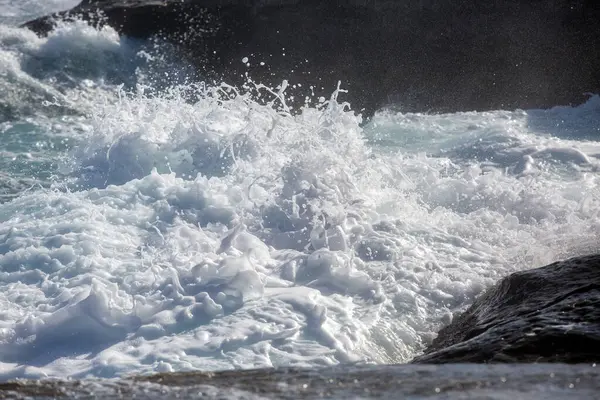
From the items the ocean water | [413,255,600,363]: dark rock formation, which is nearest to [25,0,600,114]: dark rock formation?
the ocean water

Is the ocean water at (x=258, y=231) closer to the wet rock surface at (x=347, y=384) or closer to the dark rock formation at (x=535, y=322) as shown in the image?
the dark rock formation at (x=535, y=322)

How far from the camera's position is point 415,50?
11531 mm

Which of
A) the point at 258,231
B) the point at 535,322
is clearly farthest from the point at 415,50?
the point at 535,322

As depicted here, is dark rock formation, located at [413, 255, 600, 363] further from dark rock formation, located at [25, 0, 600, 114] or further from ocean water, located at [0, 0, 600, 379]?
dark rock formation, located at [25, 0, 600, 114]

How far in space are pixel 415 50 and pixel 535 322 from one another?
874 cm

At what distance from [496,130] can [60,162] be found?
188 inches

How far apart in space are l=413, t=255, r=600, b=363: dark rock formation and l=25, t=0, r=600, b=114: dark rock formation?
23.1 feet

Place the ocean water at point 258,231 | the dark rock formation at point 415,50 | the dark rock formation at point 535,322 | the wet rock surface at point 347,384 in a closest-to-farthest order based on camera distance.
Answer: the wet rock surface at point 347,384 < the dark rock formation at point 535,322 < the ocean water at point 258,231 < the dark rock formation at point 415,50

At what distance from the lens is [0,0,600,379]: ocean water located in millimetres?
4297

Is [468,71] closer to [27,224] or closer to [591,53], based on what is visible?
[591,53]

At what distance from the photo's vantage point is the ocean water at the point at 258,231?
4297mm

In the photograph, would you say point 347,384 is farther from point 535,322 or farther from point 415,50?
point 415,50

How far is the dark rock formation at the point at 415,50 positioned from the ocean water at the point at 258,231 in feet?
5.24

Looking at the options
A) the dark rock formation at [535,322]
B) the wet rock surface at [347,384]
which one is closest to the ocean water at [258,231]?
the dark rock formation at [535,322]
